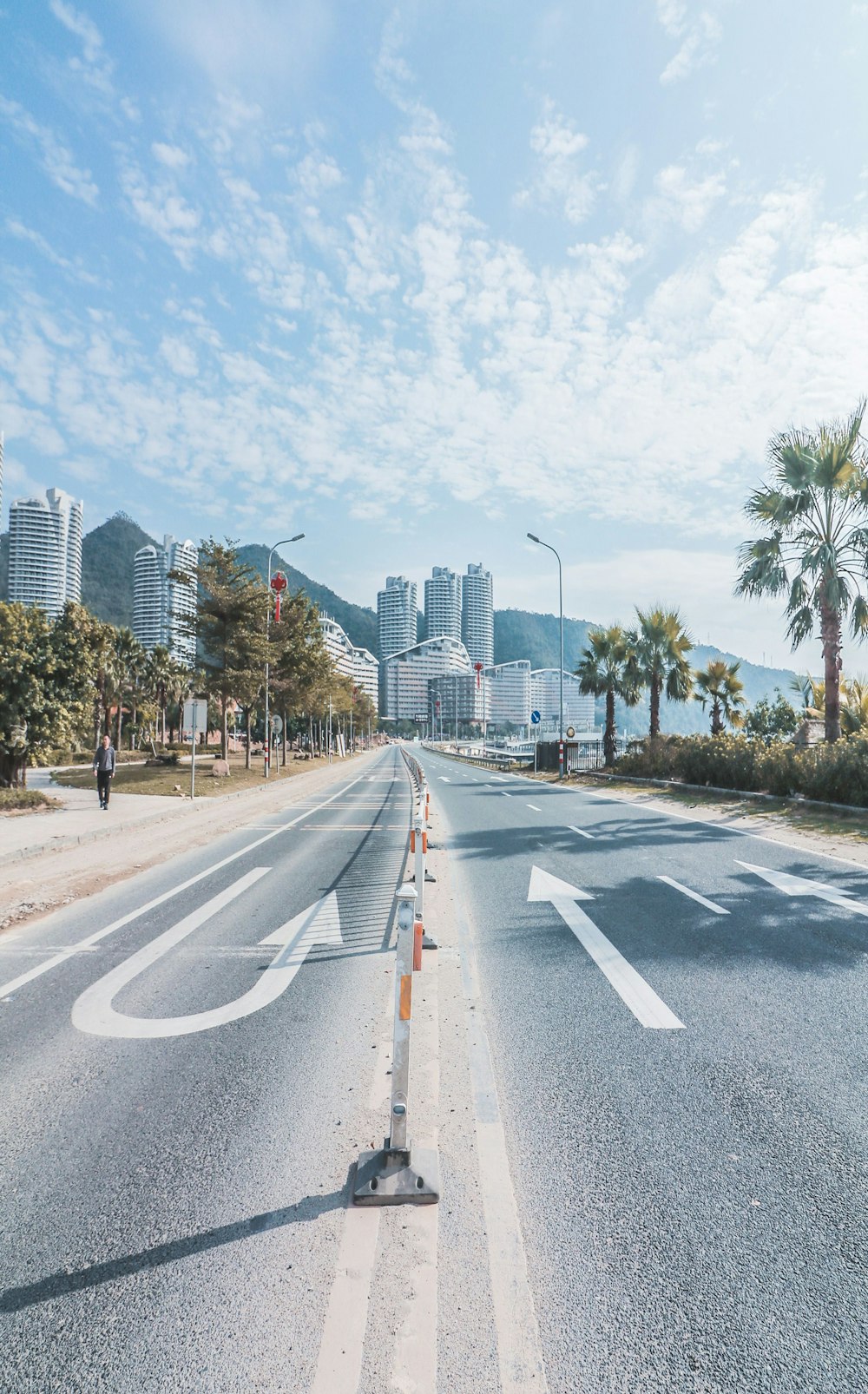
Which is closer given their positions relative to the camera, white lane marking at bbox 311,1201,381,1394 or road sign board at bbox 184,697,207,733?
white lane marking at bbox 311,1201,381,1394

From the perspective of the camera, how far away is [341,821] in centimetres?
1720

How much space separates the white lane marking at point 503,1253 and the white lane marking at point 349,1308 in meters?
0.43

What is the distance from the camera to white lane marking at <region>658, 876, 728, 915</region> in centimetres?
773

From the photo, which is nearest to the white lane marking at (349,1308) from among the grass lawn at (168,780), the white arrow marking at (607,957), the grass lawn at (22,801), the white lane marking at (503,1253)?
the white lane marking at (503,1253)

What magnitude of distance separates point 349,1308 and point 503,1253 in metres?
0.60

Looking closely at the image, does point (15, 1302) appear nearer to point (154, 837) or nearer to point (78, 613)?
point (154, 837)

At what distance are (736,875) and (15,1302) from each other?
29.8 ft

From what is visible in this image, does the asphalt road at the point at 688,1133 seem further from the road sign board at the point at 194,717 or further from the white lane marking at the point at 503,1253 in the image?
the road sign board at the point at 194,717

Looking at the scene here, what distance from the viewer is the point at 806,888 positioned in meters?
8.80

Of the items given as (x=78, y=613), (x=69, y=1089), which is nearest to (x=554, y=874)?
(x=69, y=1089)

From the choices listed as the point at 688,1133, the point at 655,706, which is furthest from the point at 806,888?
the point at 655,706

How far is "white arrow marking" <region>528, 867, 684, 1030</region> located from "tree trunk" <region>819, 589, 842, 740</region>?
12646 mm

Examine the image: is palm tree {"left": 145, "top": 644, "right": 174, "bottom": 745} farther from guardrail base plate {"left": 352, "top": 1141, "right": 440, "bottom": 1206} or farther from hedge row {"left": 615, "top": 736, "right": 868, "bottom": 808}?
guardrail base plate {"left": 352, "top": 1141, "right": 440, "bottom": 1206}

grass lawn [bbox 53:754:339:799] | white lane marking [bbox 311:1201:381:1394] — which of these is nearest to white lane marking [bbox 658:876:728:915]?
white lane marking [bbox 311:1201:381:1394]
